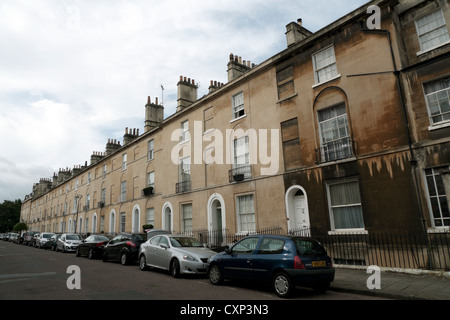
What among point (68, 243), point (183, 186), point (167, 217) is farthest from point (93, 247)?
point (68, 243)

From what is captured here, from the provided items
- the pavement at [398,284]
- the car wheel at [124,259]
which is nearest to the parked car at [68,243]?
the car wheel at [124,259]

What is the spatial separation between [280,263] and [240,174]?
31.9 feet

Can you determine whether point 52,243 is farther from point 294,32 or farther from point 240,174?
point 294,32

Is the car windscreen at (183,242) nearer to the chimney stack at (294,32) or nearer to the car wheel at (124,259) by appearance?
the car wheel at (124,259)

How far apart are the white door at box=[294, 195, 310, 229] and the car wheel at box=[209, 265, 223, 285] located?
6007 millimetres

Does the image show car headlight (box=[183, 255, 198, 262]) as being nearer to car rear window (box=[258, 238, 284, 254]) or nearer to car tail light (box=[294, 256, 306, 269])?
car rear window (box=[258, 238, 284, 254])

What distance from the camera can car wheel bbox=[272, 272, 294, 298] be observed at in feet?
25.0

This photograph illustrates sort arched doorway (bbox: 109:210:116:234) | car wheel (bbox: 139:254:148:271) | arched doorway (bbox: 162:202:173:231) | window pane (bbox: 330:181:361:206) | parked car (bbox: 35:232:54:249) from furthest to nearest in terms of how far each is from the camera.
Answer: arched doorway (bbox: 109:210:116:234)
parked car (bbox: 35:232:54:249)
arched doorway (bbox: 162:202:173:231)
car wheel (bbox: 139:254:148:271)
window pane (bbox: 330:181:361:206)

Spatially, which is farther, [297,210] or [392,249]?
[297,210]

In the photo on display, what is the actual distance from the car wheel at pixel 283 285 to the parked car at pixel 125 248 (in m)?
9.01

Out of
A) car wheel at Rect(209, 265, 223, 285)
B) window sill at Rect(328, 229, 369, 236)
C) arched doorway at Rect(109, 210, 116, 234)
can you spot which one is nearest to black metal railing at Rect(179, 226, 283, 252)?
window sill at Rect(328, 229, 369, 236)

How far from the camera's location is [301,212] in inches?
Answer: 579

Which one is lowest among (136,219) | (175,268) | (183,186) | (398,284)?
(398,284)

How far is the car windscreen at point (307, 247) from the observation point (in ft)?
26.4
